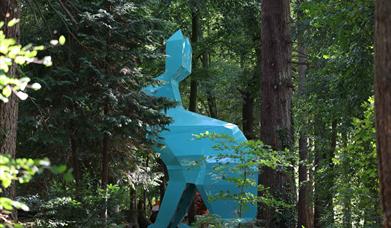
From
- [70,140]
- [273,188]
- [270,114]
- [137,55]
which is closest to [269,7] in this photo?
[270,114]

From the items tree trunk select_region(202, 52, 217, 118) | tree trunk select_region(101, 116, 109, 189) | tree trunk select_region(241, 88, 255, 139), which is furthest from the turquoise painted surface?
tree trunk select_region(241, 88, 255, 139)

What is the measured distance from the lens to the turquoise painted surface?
465 inches

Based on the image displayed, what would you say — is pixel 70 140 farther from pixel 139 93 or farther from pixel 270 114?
pixel 270 114

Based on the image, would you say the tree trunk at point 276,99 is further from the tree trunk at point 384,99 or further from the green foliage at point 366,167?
the tree trunk at point 384,99

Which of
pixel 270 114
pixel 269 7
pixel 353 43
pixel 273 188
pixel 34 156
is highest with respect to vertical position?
pixel 269 7

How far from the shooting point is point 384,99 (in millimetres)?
3684

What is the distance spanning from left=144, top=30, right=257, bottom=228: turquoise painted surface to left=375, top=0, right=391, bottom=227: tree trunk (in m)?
7.83

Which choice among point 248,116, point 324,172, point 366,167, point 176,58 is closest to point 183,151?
point 176,58

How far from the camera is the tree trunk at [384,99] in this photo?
366 centimetres

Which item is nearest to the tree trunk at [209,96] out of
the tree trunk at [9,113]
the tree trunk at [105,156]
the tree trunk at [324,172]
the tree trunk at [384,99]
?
the tree trunk at [324,172]

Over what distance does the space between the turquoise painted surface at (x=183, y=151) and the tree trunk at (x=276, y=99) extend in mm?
1516

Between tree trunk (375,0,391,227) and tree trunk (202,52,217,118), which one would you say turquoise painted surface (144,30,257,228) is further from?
tree trunk (375,0,391,227)

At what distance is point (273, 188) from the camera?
9.95m

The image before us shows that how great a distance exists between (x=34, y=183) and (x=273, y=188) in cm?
462
